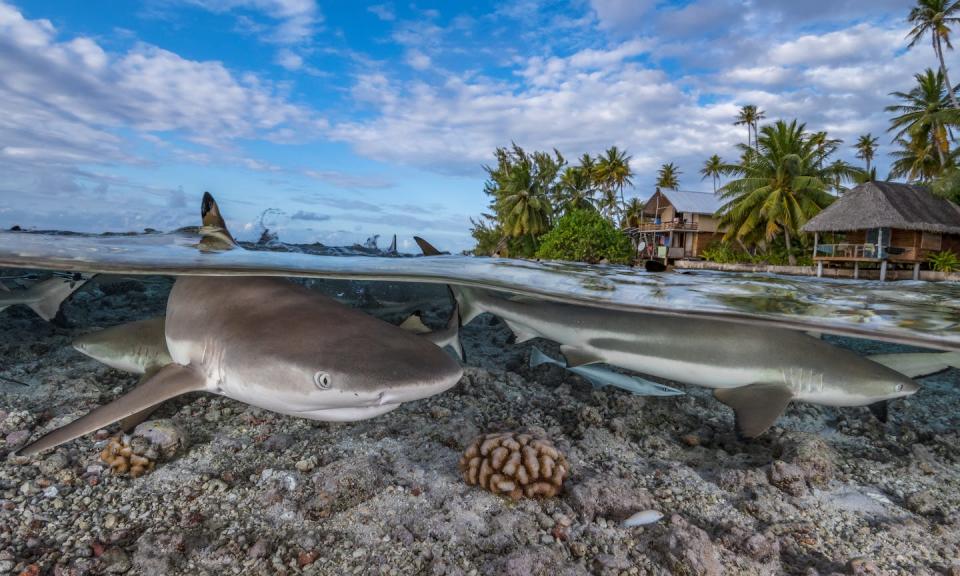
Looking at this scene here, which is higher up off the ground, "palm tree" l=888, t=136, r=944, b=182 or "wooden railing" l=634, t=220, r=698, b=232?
"palm tree" l=888, t=136, r=944, b=182

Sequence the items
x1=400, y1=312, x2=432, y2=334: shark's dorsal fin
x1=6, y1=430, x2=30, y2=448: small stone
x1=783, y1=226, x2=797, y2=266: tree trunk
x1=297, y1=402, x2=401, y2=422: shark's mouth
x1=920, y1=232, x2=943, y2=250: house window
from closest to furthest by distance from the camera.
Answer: x1=297, y1=402, x2=401, y2=422: shark's mouth → x1=6, y1=430, x2=30, y2=448: small stone → x1=400, y1=312, x2=432, y2=334: shark's dorsal fin → x1=920, y1=232, x2=943, y2=250: house window → x1=783, y1=226, x2=797, y2=266: tree trunk

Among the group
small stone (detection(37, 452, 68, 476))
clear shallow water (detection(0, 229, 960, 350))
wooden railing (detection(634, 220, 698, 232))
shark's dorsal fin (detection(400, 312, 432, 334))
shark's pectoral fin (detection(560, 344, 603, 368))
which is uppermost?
wooden railing (detection(634, 220, 698, 232))

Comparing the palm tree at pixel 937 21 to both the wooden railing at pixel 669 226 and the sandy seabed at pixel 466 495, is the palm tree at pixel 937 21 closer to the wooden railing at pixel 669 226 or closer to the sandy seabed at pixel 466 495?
the wooden railing at pixel 669 226

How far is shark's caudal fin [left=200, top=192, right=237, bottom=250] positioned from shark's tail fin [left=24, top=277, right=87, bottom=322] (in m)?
1.75

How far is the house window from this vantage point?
30672 millimetres

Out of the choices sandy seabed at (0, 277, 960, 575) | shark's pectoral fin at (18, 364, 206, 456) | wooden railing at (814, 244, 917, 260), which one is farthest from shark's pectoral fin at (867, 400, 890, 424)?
wooden railing at (814, 244, 917, 260)

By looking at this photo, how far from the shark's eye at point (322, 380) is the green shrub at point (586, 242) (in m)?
36.1

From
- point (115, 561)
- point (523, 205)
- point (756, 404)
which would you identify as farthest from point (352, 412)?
point (523, 205)

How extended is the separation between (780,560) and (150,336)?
445 centimetres

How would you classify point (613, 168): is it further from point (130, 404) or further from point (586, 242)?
point (130, 404)

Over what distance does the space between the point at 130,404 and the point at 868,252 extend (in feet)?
133

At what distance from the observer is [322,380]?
87.8 inches

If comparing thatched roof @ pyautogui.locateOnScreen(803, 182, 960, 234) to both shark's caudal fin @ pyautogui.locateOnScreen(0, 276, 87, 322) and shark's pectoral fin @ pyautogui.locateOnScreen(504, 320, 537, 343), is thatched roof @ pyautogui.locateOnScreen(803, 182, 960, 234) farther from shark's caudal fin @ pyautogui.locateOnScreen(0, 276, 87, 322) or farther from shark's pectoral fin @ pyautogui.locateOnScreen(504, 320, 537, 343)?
shark's caudal fin @ pyautogui.locateOnScreen(0, 276, 87, 322)

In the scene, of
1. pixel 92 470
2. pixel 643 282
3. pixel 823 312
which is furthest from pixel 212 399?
pixel 823 312
